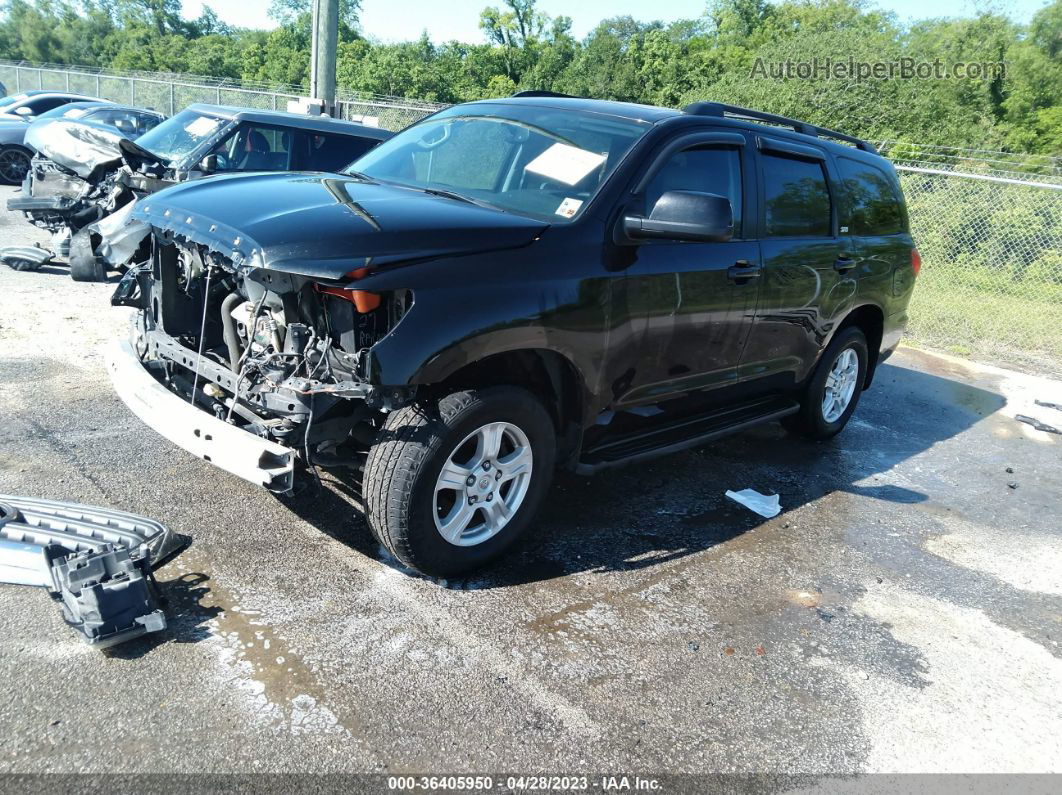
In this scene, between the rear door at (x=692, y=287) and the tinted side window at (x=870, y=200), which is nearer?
the rear door at (x=692, y=287)

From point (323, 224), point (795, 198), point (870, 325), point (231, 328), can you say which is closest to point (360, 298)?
point (323, 224)

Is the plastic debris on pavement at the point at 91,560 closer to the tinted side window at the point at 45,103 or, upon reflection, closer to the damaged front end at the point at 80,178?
the damaged front end at the point at 80,178

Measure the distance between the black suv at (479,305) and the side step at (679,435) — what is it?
2 centimetres

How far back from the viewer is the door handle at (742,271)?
438 centimetres

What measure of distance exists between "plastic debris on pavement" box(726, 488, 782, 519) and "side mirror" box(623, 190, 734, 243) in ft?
5.81

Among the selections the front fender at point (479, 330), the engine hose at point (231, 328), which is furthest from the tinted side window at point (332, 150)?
the front fender at point (479, 330)

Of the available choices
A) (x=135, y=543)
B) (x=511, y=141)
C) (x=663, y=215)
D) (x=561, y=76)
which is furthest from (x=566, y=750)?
(x=561, y=76)

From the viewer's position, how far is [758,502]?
484 centimetres

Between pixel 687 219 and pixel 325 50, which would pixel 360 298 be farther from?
pixel 325 50

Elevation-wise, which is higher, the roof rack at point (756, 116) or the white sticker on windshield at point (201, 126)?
the roof rack at point (756, 116)

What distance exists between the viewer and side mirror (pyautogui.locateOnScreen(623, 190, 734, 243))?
11.8 ft

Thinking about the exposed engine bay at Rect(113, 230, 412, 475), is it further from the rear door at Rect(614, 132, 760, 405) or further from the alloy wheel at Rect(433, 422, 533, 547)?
the rear door at Rect(614, 132, 760, 405)

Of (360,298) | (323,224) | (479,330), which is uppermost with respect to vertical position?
(323,224)

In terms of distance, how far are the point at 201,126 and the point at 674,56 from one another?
4372cm
